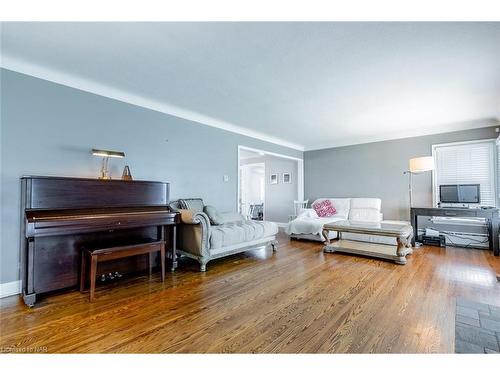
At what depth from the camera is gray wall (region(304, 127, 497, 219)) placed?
199 inches

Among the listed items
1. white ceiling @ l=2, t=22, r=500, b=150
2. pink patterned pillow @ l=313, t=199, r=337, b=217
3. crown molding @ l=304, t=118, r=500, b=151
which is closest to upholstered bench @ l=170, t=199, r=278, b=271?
white ceiling @ l=2, t=22, r=500, b=150

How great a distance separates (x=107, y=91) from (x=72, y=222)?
5.85ft

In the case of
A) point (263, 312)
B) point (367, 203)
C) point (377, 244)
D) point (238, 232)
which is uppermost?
point (367, 203)

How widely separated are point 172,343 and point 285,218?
5.69 metres

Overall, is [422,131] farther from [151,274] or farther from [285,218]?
[151,274]

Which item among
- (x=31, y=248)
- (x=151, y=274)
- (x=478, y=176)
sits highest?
(x=478, y=176)

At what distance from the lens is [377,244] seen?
14.1 ft

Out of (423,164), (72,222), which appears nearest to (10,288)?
(72,222)

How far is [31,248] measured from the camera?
2.15 m

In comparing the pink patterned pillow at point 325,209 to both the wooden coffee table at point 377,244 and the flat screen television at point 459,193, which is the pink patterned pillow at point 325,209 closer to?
the wooden coffee table at point 377,244

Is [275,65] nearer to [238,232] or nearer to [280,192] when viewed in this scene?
[238,232]
